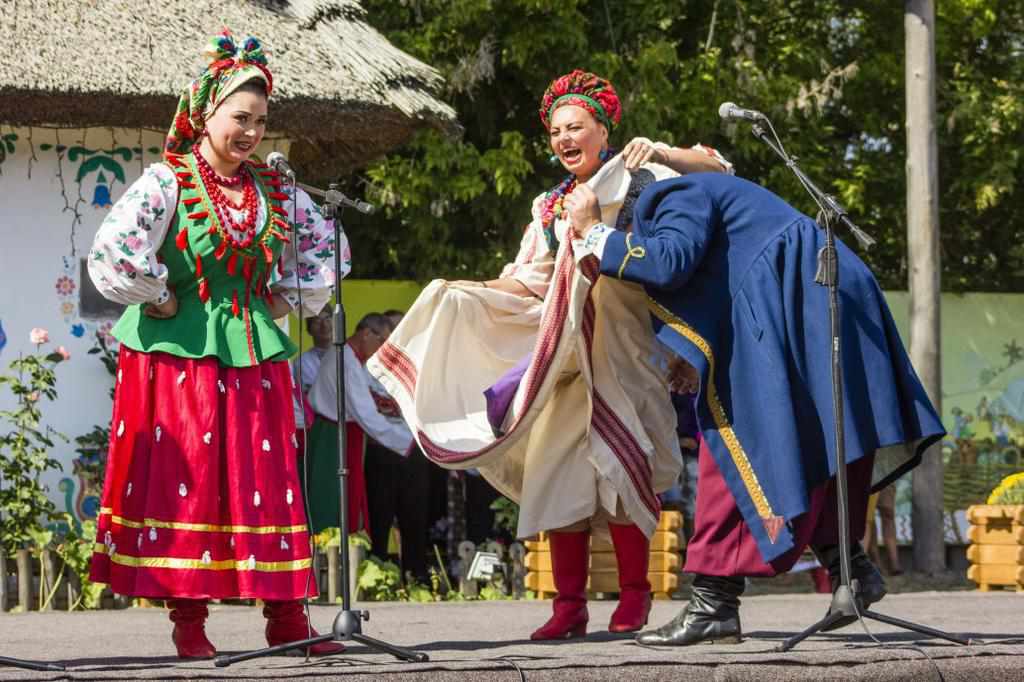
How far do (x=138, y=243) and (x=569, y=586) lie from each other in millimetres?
1918

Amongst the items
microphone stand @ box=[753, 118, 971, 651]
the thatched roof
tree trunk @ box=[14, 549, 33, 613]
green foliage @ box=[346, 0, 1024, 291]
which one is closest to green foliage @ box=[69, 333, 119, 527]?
tree trunk @ box=[14, 549, 33, 613]

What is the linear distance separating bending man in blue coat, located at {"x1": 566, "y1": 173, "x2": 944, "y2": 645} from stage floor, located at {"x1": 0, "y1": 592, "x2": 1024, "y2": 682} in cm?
29

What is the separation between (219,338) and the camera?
544 centimetres

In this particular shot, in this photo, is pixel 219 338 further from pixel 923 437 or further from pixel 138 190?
pixel 923 437

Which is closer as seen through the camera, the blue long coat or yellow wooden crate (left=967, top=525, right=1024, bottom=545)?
the blue long coat

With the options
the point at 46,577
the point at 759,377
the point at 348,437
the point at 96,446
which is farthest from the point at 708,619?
the point at 96,446

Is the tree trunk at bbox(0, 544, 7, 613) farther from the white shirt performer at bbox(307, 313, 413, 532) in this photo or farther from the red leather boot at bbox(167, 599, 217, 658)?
the red leather boot at bbox(167, 599, 217, 658)

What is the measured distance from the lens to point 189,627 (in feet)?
17.8

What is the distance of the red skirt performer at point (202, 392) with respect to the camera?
5.34 metres

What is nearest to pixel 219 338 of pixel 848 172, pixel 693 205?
pixel 693 205

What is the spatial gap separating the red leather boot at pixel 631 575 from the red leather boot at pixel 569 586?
11 cm

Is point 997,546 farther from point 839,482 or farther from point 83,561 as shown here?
point 839,482

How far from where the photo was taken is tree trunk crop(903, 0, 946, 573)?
39.7 ft

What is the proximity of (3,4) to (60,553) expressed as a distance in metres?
3.27
